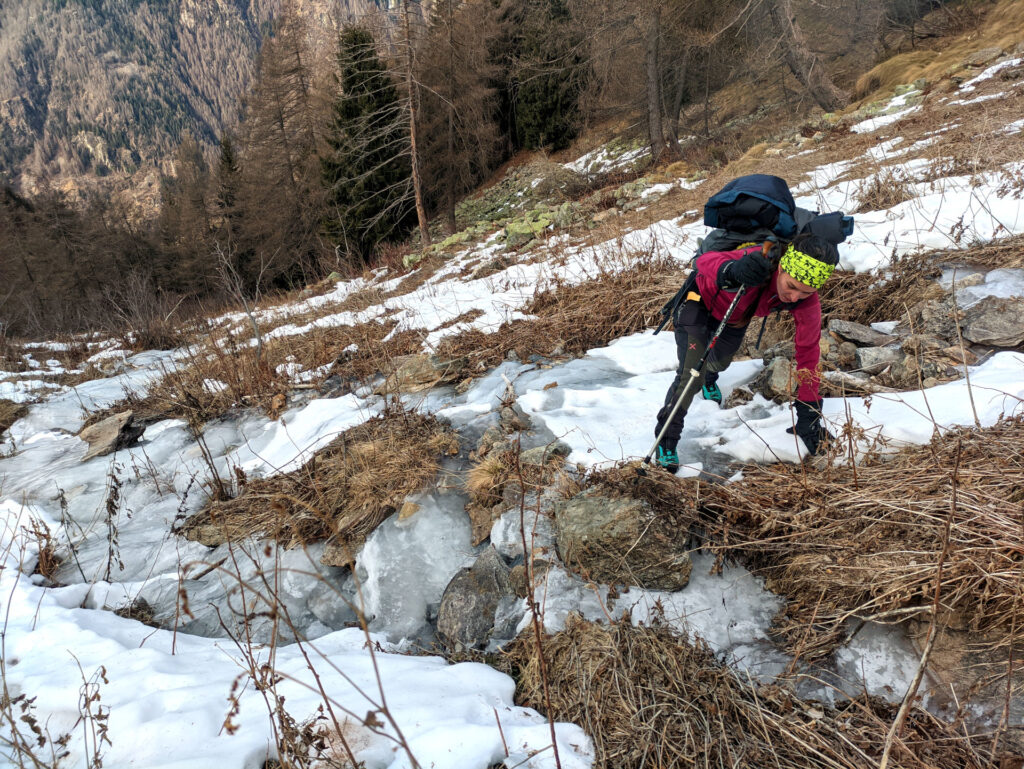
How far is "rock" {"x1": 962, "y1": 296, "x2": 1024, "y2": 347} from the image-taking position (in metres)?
2.82

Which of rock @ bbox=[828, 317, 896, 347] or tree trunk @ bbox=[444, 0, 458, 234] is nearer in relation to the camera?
rock @ bbox=[828, 317, 896, 347]

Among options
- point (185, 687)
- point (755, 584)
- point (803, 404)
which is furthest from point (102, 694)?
point (803, 404)

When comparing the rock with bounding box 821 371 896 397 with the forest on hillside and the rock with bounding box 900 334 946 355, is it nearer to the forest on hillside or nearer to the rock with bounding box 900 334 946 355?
the rock with bounding box 900 334 946 355

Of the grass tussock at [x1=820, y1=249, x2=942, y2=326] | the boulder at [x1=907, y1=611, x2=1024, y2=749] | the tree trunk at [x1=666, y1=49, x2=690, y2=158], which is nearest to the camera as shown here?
the boulder at [x1=907, y1=611, x2=1024, y2=749]

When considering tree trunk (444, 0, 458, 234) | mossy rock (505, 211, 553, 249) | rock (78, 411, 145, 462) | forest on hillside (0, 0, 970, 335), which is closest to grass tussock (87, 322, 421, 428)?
rock (78, 411, 145, 462)

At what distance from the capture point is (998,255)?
340 cm

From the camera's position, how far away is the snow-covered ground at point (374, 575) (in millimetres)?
1567

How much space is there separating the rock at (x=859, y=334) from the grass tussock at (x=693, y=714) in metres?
2.53

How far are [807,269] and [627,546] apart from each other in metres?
1.35

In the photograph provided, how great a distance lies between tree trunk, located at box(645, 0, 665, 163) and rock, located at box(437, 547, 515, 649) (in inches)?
556

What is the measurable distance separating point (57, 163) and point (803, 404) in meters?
167

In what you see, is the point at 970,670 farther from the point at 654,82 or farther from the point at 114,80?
the point at 114,80

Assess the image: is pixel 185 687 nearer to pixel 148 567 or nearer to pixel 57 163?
pixel 148 567

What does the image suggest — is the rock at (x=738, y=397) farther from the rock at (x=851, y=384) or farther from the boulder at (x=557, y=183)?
the boulder at (x=557, y=183)
